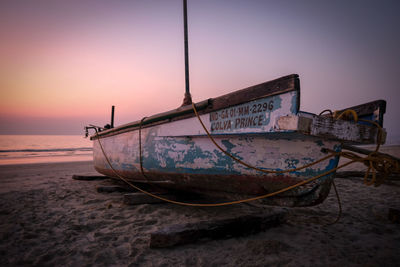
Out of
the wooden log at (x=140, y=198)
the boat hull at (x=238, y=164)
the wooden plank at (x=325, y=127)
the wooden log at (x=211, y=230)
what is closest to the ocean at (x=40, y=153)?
the wooden log at (x=140, y=198)

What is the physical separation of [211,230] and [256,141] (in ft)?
3.73

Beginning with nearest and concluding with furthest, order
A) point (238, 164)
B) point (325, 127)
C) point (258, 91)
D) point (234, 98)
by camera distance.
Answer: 1. point (325, 127)
2. point (258, 91)
3. point (234, 98)
4. point (238, 164)

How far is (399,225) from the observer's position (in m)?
2.85

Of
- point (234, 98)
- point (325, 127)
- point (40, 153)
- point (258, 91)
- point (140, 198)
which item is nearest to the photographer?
point (325, 127)

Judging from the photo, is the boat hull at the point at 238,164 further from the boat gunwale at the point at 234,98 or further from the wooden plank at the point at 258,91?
the wooden plank at the point at 258,91

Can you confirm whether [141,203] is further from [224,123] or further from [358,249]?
[358,249]

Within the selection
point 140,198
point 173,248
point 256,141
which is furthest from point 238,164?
point 140,198

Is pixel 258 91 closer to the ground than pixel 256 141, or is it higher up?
higher up

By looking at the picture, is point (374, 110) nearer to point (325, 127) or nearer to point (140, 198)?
point (325, 127)

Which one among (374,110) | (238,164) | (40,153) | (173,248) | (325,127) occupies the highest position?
(374,110)

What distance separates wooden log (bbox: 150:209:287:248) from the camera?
2.12 metres

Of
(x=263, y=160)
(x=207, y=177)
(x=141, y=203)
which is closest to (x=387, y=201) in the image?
(x=263, y=160)

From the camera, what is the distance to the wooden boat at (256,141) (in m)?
1.82

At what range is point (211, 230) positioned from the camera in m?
2.29
